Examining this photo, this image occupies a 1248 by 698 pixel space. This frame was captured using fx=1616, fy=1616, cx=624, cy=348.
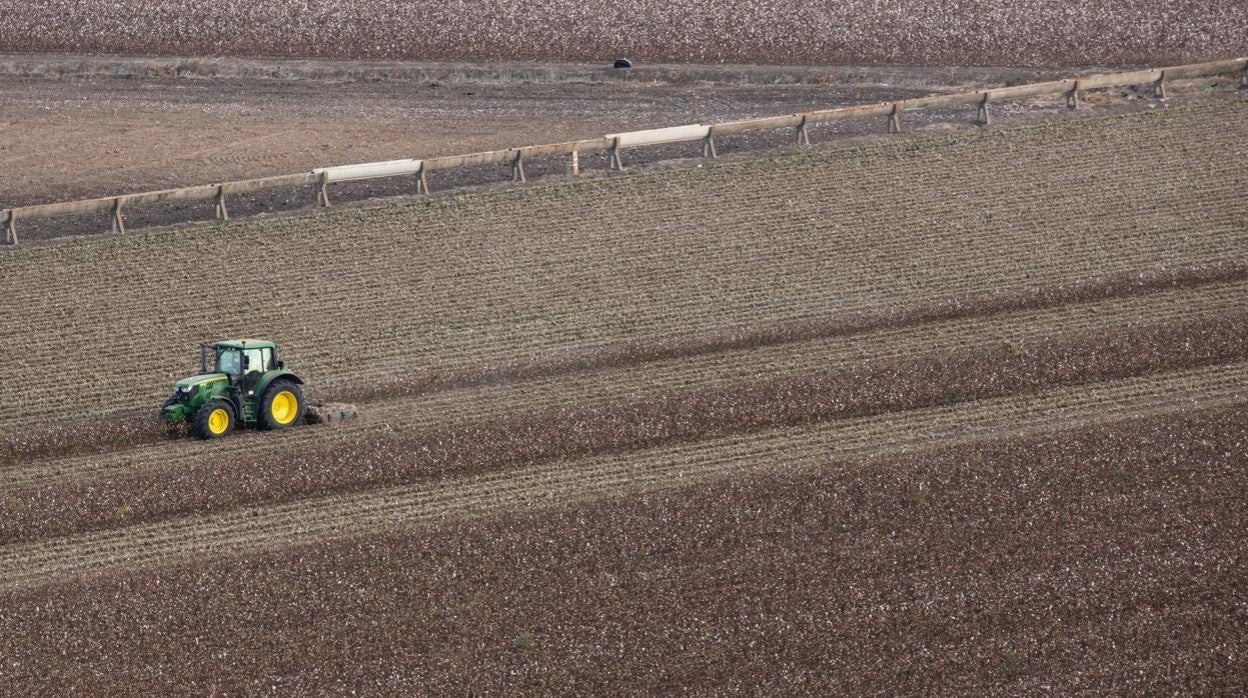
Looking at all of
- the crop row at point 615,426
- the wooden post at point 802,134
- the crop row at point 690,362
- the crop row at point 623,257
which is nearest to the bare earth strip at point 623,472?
the crop row at point 615,426

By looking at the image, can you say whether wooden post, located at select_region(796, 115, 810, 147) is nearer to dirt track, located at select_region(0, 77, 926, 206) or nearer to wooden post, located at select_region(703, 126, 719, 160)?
wooden post, located at select_region(703, 126, 719, 160)

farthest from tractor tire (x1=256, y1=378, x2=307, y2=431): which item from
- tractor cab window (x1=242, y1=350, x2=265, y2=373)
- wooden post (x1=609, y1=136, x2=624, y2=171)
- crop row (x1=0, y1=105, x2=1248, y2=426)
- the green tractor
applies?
wooden post (x1=609, y1=136, x2=624, y2=171)

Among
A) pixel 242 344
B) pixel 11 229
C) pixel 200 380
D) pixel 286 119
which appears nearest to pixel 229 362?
pixel 242 344

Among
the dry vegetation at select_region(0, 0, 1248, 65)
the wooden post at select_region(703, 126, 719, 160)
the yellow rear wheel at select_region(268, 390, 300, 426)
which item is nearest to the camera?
the yellow rear wheel at select_region(268, 390, 300, 426)

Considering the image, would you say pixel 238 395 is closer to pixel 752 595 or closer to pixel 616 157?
pixel 752 595

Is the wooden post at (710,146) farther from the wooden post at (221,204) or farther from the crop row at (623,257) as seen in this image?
the wooden post at (221,204)

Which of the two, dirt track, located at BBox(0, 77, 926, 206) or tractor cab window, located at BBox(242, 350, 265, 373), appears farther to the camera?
dirt track, located at BBox(0, 77, 926, 206)

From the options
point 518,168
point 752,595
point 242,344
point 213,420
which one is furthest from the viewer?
point 518,168
